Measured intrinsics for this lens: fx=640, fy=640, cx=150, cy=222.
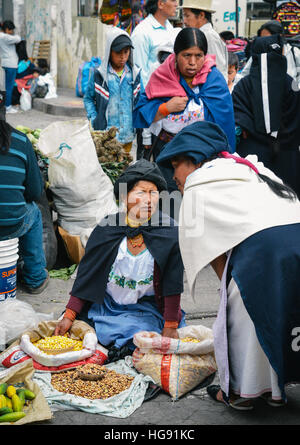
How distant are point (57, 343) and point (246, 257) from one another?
53.9 inches

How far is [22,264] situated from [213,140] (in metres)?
2.39

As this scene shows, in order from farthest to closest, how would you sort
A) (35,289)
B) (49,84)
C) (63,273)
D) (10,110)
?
1. (49,84)
2. (10,110)
3. (63,273)
4. (35,289)

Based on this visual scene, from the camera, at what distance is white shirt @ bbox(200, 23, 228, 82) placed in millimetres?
6047

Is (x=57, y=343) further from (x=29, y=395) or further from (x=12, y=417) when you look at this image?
(x=12, y=417)

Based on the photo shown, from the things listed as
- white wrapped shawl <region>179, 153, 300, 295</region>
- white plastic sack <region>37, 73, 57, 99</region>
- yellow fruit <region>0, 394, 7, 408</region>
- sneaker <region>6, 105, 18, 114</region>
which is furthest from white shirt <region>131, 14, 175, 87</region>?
white plastic sack <region>37, 73, 57, 99</region>

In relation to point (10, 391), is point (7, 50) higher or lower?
higher

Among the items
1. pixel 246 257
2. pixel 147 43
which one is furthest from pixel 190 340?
pixel 147 43

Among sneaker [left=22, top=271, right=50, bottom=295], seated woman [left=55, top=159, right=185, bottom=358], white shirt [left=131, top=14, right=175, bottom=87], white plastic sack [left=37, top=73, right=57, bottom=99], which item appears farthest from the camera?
white plastic sack [left=37, top=73, right=57, bottom=99]

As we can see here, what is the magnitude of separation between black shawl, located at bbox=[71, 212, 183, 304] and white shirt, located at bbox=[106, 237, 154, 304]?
0.13 ft

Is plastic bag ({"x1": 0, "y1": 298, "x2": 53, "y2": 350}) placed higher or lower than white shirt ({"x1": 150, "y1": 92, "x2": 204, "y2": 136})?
lower

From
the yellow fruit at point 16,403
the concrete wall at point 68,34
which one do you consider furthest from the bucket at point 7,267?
the concrete wall at point 68,34

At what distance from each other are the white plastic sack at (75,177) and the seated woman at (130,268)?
1.52 metres

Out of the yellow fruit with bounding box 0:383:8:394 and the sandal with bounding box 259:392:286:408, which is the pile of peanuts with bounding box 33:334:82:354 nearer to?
the yellow fruit with bounding box 0:383:8:394

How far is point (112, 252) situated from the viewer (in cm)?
381
